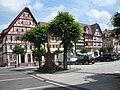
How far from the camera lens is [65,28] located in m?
27.9

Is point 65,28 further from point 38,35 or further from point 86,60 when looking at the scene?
point 86,60

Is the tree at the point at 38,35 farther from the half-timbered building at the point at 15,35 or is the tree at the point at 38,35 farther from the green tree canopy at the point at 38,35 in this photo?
the half-timbered building at the point at 15,35

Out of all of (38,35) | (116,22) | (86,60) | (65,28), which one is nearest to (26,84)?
(116,22)

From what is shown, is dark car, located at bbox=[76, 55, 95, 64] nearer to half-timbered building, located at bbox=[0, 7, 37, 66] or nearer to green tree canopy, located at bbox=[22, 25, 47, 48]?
green tree canopy, located at bbox=[22, 25, 47, 48]

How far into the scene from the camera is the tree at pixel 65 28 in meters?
27.9

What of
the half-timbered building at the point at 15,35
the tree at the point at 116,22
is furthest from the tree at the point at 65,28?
the half-timbered building at the point at 15,35

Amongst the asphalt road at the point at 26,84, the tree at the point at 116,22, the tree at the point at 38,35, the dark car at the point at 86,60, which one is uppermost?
the tree at the point at 38,35

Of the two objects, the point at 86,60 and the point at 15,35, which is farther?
the point at 15,35

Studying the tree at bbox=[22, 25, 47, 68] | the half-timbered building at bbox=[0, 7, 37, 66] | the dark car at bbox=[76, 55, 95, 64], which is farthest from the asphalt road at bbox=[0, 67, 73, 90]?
the half-timbered building at bbox=[0, 7, 37, 66]

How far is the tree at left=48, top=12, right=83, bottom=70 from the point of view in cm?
2792

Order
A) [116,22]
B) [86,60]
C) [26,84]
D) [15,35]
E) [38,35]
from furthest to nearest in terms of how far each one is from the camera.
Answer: [15,35] → [86,60] → [38,35] → [26,84] → [116,22]

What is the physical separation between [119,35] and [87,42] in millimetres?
71141

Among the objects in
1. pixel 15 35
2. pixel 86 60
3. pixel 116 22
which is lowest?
pixel 86 60

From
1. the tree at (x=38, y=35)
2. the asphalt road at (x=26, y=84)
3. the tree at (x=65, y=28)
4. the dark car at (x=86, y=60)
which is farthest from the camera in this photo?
the dark car at (x=86, y=60)
